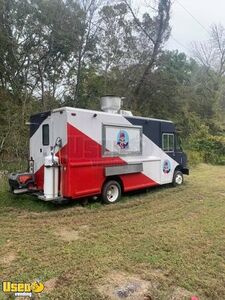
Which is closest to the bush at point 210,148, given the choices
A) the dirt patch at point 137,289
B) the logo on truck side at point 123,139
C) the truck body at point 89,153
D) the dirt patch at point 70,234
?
the truck body at point 89,153

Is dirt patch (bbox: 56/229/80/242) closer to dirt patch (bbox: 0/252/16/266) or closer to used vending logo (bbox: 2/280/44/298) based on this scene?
dirt patch (bbox: 0/252/16/266)

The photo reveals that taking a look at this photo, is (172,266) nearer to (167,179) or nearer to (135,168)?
(135,168)

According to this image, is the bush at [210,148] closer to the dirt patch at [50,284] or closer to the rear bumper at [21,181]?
the rear bumper at [21,181]

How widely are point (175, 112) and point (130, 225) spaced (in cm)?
1753

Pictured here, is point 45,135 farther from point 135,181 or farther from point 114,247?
point 114,247

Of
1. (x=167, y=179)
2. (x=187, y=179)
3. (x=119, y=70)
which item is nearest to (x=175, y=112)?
(x=119, y=70)

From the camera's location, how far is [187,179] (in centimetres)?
1123

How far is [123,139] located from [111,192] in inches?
57.0

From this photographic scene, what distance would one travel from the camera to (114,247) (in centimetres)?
448

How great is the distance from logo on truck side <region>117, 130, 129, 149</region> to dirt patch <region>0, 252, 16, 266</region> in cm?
406

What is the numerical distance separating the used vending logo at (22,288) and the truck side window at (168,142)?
253 inches

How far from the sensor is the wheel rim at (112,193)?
289 inches

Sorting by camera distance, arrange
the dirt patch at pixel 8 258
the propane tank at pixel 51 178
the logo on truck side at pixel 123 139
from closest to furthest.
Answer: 1. the dirt patch at pixel 8 258
2. the propane tank at pixel 51 178
3. the logo on truck side at pixel 123 139

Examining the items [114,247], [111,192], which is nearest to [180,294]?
[114,247]
